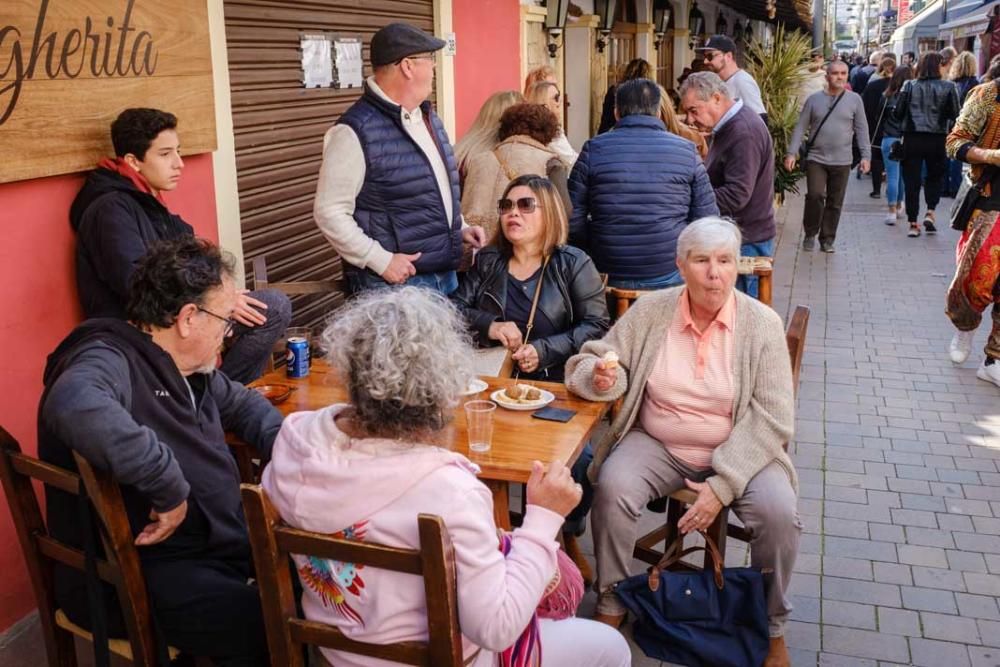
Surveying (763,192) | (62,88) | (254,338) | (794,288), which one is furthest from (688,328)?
(794,288)

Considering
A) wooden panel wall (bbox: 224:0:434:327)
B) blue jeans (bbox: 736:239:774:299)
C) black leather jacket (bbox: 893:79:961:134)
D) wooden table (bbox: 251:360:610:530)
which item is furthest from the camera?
black leather jacket (bbox: 893:79:961:134)

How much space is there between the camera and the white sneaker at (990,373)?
579 centimetres

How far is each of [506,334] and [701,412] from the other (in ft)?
2.77

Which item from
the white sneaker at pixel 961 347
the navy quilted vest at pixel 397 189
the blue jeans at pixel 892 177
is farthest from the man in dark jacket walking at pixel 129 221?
the blue jeans at pixel 892 177

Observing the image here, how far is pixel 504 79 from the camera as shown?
8.47 m

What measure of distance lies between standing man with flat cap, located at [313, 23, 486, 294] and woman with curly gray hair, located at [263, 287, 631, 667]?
1923mm

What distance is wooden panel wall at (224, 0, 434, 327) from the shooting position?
482 centimetres

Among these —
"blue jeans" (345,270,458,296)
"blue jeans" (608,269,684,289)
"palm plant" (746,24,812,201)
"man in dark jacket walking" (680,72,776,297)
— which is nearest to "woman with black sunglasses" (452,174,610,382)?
"blue jeans" (345,270,458,296)

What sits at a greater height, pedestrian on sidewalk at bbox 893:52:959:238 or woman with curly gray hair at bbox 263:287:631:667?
pedestrian on sidewalk at bbox 893:52:959:238

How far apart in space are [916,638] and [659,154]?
226cm

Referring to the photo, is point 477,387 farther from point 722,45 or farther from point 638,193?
point 722,45

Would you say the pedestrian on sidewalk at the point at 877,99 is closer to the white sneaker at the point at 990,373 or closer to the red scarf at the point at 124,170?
the white sneaker at the point at 990,373

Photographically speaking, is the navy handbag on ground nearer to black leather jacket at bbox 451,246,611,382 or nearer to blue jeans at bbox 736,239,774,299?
black leather jacket at bbox 451,246,611,382

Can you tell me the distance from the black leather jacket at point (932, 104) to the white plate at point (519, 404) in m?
8.46
